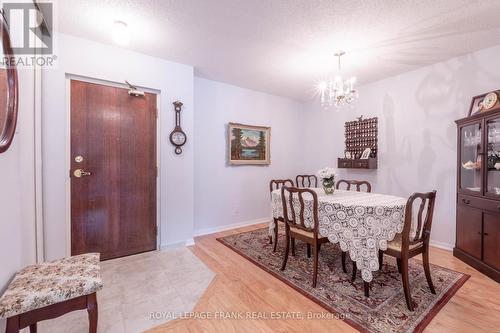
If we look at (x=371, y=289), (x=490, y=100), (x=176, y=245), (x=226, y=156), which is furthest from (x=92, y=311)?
(x=490, y=100)

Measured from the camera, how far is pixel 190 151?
321cm

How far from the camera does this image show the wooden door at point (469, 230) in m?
2.47

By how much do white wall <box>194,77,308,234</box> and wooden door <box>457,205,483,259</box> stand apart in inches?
113

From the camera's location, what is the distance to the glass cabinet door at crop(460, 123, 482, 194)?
254cm

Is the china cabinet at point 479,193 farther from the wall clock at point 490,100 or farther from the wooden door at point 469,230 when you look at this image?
the wall clock at point 490,100

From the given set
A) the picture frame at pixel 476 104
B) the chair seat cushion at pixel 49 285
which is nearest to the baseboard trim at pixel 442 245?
the picture frame at pixel 476 104

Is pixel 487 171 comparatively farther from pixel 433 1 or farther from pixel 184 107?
pixel 184 107

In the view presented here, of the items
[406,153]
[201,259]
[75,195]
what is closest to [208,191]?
[201,259]

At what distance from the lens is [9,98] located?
4.24 ft

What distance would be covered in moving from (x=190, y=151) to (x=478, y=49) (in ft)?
12.8

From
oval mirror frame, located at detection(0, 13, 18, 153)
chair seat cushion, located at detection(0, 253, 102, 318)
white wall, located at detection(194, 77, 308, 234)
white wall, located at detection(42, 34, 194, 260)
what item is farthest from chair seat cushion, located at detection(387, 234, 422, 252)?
oval mirror frame, located at detection(0, 13, 18, 153)

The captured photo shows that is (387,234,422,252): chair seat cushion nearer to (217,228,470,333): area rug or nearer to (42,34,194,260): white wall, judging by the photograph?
(217,228,470,333): area rug

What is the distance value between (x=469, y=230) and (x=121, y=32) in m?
4.47

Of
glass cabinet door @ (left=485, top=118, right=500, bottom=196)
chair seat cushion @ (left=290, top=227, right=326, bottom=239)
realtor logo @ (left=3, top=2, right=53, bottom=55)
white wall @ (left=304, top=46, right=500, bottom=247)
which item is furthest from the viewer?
white wall @ (left=304, top=46, right=500, bottom=247)
